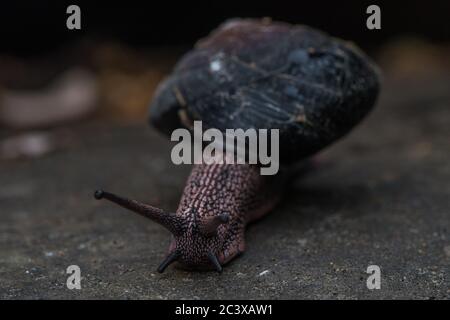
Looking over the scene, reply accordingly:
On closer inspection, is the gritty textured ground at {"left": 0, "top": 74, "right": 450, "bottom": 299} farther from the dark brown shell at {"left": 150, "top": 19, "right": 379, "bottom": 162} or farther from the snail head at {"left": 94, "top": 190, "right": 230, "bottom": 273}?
the dark brown shell at {"left": 150, "top": 19, "right": 379, "bottom": 162}

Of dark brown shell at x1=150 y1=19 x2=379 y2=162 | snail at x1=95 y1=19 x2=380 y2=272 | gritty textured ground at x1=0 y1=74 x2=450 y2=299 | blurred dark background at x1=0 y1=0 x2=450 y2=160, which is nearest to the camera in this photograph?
gritty textured ground at x1=0 y1=74 x2=450 y2=299

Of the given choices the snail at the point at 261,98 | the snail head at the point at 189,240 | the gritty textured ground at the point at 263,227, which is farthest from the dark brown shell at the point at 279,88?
the snail head at the point at 189,240

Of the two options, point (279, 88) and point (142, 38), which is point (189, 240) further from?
point (142, 38)

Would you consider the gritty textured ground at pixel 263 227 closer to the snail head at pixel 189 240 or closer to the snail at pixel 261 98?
the snail head at pixel 189 240

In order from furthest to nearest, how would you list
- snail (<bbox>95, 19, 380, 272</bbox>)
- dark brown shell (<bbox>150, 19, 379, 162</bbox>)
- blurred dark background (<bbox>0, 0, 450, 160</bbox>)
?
blurred dark background (<bbox>0, 0, 450, 160</bbox>) < dark brown shell (<bbox>150, 19, 379, 162</bbox>) < snail (<bbox>95, 19, 380, 272</bbox>)

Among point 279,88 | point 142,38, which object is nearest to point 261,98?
point 279,88

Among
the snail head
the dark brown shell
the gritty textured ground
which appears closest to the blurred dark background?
the gritty textured ground

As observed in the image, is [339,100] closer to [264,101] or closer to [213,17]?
[264,101]
